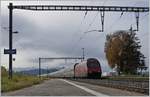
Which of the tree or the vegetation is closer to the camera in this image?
the vegetation

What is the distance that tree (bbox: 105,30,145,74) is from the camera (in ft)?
343

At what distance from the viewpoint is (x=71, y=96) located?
2678cm

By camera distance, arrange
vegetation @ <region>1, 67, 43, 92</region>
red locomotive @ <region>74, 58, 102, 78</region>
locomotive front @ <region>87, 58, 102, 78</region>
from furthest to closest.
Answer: locomotive front @ <region>87, 58, 102, 78</region>, red locomotive @ <region>74, 58, 102, 78</region>, vegetation @ <region>1, 67, 43, 92</region>

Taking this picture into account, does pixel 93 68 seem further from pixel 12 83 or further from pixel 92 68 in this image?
A: pixel 12 83

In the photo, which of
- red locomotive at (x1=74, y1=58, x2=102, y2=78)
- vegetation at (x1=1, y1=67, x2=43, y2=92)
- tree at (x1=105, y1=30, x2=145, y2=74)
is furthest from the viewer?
tree at (x1=105, y1=30, x2=145, y2=74)

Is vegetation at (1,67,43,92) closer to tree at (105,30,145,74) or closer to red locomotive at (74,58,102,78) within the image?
red locomotive at (74,58,102,78)

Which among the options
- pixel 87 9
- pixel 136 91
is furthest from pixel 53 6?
pixel 136 91

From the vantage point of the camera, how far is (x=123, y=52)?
348 feet

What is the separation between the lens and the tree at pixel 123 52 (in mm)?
104625

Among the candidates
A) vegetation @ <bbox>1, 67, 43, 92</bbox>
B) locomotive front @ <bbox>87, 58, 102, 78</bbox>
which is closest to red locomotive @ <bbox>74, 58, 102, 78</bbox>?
locomotive front @ <bbox>87, 58, 102, 78</bbox>

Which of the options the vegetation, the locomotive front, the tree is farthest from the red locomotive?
the tree

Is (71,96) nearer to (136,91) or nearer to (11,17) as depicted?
(136,91)

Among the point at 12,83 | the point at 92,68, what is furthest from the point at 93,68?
the point at 12,83

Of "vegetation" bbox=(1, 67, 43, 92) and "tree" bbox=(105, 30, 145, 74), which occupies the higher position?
"tree" bbox=(105, 30, 145, 74)
